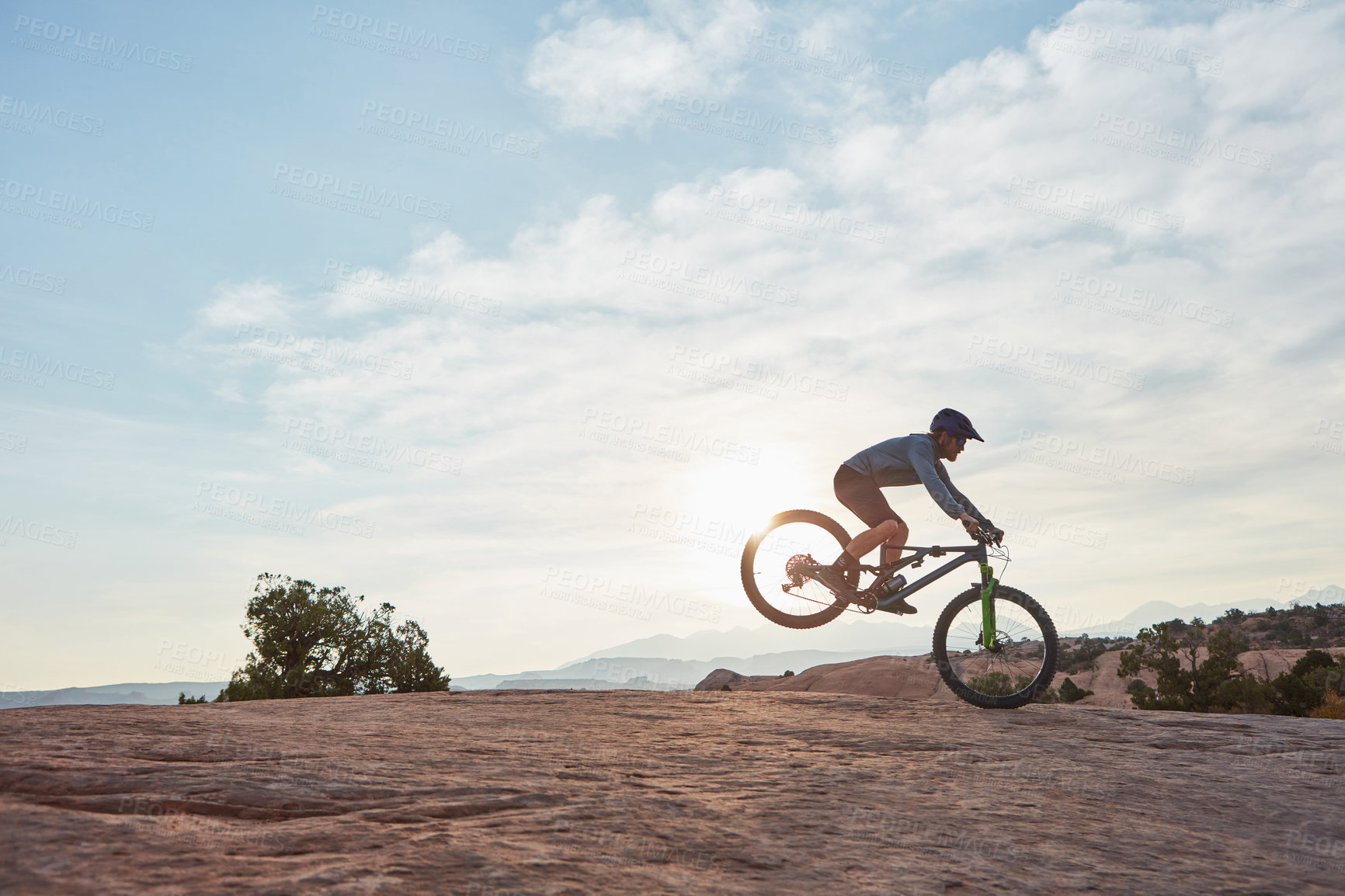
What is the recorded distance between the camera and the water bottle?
9617mm

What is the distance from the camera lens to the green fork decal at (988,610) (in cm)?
931

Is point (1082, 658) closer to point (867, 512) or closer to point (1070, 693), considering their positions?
point (1070, 693)

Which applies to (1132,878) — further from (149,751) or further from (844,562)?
(844,562)

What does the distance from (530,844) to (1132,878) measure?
2.88 metres

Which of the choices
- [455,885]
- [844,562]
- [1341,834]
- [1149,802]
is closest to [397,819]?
[455,885]

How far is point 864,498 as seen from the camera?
1024 centimetres

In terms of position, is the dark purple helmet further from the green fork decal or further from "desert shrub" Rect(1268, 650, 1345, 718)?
"desert shrub" Rect(1268, 650, 1345, 718)

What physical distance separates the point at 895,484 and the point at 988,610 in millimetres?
1845

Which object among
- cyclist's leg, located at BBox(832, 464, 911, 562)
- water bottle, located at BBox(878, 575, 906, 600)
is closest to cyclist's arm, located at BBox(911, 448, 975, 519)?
cyclist's leg, located at BBox(832, 464, 911, 562)

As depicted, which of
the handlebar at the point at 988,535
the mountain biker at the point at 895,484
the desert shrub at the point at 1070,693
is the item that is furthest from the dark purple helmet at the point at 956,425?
the desert shrub at the point at 1070,693

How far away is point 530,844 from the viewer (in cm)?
346

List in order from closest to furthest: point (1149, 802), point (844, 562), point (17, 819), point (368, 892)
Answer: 1. point (368, 892)
2. point (17, 819)
3. point (1149, 802)
4. point (844, 562)

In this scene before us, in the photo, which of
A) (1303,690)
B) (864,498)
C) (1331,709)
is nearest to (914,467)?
(864,498)

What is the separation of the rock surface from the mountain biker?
2819 millimetres
